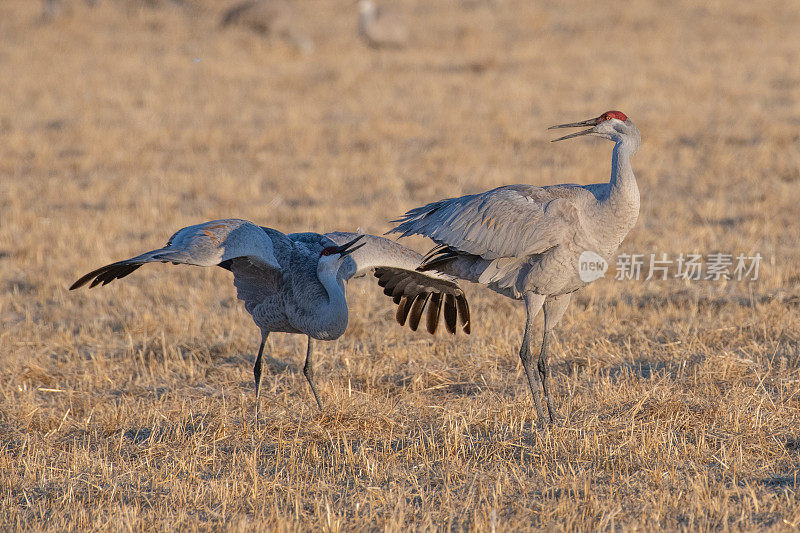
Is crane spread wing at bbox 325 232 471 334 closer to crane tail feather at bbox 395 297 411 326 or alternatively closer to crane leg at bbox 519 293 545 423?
crane tail feather at bbox 395 297 411 326

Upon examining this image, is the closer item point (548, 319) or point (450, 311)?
point (548, 319)

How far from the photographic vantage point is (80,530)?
4.02 m

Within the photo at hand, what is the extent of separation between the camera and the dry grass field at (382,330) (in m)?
4.43

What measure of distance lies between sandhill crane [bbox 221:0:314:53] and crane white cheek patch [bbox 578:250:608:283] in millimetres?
16306

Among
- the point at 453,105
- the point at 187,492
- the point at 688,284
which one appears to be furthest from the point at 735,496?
the point at 453,105

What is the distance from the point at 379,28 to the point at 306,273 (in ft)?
52.5

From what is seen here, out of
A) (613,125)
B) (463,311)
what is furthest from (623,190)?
(463,311)

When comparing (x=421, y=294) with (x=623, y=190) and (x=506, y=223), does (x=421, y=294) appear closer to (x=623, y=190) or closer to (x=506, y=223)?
(x=506, y=223)

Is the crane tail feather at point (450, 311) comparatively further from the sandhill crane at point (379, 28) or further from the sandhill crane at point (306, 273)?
the sandhill crane at point (379, 28)

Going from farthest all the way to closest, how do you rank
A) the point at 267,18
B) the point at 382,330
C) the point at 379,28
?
the point at 267,18
the point at 379,28
the point at 382,330

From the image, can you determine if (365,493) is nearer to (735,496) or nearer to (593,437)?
(593,437)

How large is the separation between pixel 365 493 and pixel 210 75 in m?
14.7

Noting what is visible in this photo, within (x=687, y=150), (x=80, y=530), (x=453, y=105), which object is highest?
(x=453, y=105)

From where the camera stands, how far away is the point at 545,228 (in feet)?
16.7
